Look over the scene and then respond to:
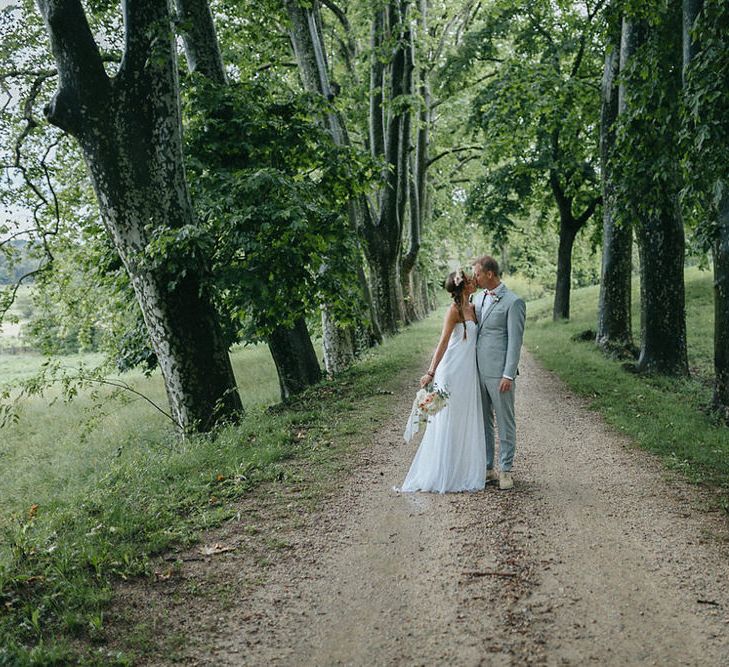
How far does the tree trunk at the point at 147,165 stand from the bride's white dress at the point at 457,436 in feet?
11.8

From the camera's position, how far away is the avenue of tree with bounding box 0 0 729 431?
7816 millimetres

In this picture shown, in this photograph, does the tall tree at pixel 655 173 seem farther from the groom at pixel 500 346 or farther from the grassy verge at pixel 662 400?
the groom at pixel 500 346

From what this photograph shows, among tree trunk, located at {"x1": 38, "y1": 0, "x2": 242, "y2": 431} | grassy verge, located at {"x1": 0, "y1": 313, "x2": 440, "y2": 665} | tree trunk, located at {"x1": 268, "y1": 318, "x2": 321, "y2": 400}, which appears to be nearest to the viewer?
grassy verge, located at {"x1": 0, "y1": 313, "x2": 440, "y2": 665}

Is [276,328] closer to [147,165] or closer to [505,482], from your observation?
[147,165]

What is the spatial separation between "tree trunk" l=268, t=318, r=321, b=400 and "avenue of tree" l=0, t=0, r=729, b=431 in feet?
0.15

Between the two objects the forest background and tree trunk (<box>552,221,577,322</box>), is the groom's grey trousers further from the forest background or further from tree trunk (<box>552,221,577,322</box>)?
tree trunk (<box>552,221,577,322</box>)

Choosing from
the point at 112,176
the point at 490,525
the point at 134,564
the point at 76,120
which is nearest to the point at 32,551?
the point at 134,564

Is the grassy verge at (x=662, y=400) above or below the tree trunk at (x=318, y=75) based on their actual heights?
below

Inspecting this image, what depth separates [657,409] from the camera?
371 inches

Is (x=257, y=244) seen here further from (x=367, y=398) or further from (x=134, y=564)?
(x=134, y=564)

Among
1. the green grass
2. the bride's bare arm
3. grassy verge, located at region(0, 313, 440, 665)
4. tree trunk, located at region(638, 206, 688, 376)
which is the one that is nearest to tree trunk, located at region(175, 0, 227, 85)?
the green grass

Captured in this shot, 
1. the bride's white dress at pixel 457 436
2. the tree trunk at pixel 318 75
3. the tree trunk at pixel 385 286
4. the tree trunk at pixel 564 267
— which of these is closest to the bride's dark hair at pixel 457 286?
the bride's white dress at pixel 457 436

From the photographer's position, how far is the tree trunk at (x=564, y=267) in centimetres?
2211

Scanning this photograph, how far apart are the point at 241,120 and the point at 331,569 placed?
8015 mm
